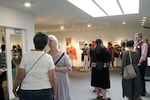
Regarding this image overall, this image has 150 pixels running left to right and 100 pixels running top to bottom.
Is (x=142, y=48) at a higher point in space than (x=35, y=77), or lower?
higher

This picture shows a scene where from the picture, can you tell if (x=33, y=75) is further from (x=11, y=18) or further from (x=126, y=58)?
(x=11, y=18)

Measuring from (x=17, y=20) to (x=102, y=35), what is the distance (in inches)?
341

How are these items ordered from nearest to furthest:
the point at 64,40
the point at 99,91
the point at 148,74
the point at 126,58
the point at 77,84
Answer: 1. the point at 126,58
2. the point at 99,91
3. the point at 148,74
4. the point at 77,84
5. the point at 64,40

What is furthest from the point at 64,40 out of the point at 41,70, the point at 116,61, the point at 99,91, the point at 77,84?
the point at 41,70

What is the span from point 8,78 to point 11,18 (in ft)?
5.26

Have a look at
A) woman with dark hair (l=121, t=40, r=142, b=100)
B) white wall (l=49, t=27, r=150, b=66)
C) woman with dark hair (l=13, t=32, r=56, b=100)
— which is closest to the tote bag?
woman with dark hair (l=121, t=40, r=142, b=100)

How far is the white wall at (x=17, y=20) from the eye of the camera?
18.7 ft

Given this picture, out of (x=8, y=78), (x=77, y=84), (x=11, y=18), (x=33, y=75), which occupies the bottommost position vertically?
(x=77, y=84)

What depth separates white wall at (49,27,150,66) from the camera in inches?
538

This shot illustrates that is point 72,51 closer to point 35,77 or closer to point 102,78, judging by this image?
point 102,78

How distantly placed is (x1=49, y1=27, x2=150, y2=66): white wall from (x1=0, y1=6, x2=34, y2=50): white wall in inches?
303

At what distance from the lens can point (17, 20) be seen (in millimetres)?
6289

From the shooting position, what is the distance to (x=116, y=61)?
44.9 feet

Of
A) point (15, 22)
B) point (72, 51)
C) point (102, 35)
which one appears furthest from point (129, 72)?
→ point (72, 51)
